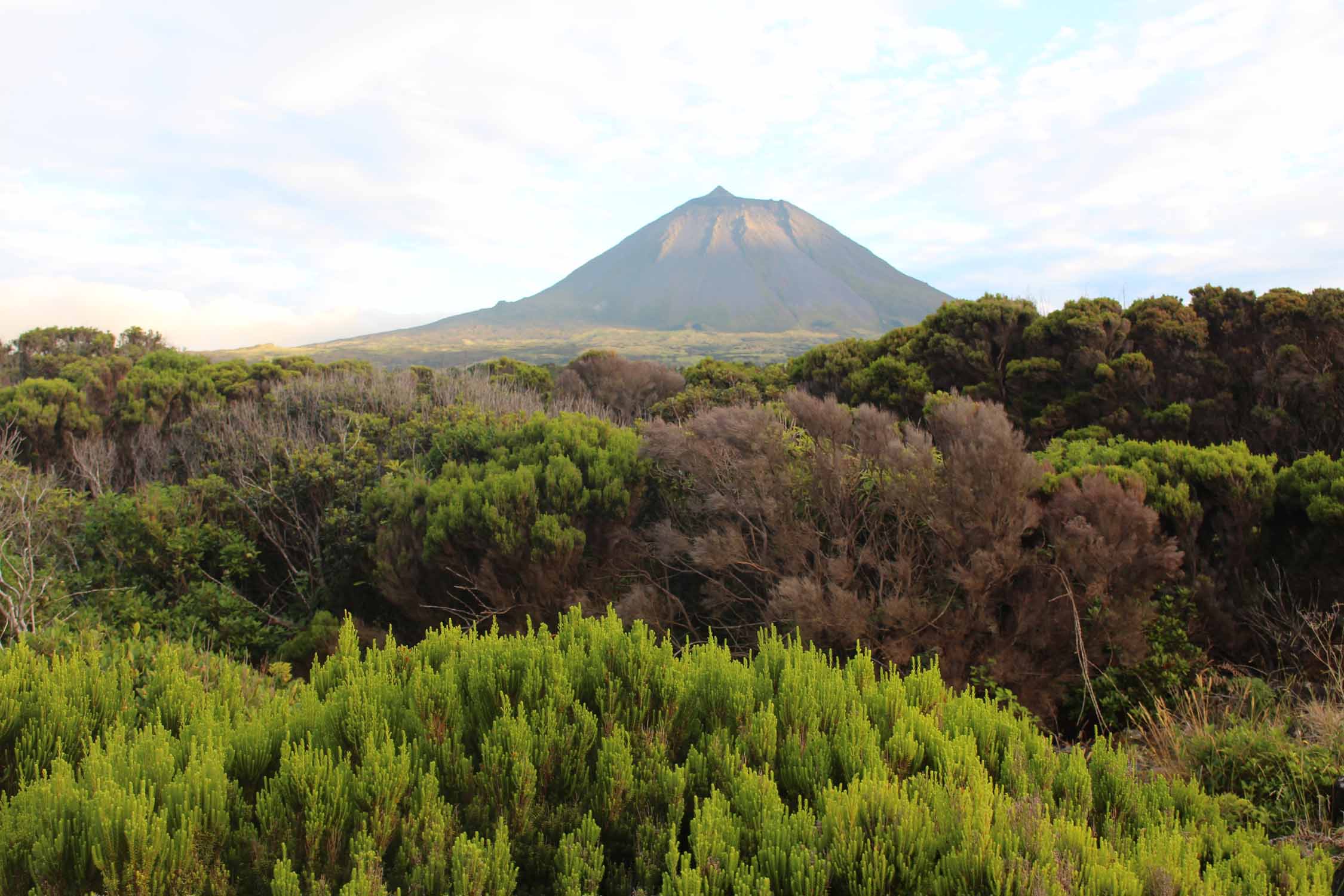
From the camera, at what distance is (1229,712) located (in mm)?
5273

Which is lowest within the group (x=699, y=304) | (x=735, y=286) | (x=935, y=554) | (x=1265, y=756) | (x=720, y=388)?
(x=1265, y=756)

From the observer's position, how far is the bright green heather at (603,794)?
86.5 inches

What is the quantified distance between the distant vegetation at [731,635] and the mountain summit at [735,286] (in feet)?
426

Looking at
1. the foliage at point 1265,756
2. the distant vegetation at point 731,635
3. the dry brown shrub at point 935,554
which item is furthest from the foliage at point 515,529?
the foliage at point 1265,756

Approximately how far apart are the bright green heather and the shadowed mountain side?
3544 inches

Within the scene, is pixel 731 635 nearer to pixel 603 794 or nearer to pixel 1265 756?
pixel 1265 756

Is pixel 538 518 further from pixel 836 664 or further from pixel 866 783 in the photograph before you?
pixel 866 783

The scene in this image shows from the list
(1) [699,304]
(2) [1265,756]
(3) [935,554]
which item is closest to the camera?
(2) [1265,756]

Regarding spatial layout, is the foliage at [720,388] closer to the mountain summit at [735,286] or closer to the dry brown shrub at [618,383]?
the dry brown shrub at [618,383]

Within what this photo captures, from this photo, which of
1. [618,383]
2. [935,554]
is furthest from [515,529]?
[618,383]

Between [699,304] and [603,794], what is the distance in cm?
16373

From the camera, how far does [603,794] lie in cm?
260

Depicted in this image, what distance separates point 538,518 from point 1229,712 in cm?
606

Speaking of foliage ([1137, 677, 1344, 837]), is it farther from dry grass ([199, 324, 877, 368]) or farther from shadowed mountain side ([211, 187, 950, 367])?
shadowed mountain side ([211, 187, 950, 367])
